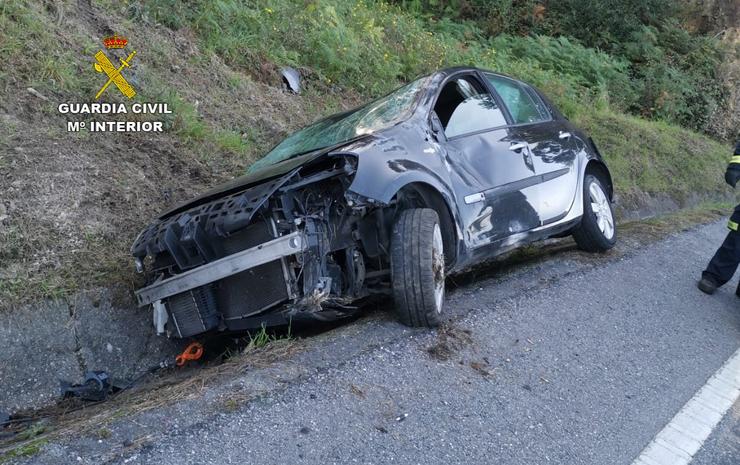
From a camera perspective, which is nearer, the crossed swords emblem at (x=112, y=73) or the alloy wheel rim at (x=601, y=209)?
the alloy wheel rim at (x=601, y=209)

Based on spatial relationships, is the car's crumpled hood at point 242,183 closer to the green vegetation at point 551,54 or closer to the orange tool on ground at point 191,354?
the orange tool on ground at point 191,354

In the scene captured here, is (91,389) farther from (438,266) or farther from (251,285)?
(438,266)

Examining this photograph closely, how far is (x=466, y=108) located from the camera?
5.52 m

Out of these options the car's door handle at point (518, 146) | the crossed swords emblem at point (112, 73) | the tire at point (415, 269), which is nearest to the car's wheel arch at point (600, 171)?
the car's door handle at point (518, 146)

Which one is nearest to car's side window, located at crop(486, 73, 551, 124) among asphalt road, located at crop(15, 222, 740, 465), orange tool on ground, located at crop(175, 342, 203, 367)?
asphalt road, located at crop(15, 222, 740, 465)

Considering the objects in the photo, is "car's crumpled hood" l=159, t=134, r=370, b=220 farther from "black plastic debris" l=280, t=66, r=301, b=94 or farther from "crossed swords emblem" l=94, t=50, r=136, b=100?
"black plastic debris" l=280, t=66, r=301, b=94

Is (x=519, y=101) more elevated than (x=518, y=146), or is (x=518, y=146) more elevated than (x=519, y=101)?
(x=519, y=101)

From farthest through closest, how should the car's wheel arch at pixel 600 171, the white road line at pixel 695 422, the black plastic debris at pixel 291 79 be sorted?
1. the black plastic debris at pixel 291 79
2. the car's wheel arch at pixel 600 171
3. the white road line at pixel 695 422

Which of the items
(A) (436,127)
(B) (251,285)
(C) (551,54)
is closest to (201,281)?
(B) (251,285)

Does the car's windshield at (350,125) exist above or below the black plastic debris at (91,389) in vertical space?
above

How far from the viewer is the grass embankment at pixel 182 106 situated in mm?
5332

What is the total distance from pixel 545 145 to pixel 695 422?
2.70m

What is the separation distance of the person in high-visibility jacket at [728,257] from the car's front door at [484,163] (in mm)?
1948

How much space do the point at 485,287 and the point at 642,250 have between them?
248 cm
